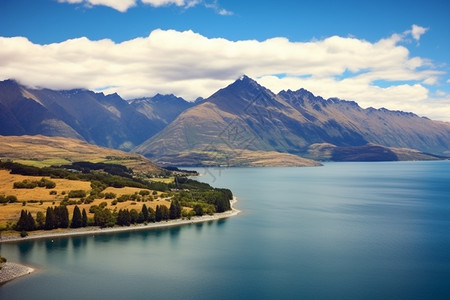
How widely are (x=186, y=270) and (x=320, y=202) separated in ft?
339

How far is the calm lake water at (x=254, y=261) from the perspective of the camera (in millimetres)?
66875

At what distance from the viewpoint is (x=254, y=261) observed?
3282 inches

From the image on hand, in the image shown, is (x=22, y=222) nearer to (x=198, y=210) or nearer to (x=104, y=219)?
(x=104, y=219)

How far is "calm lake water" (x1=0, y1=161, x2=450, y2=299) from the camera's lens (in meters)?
66.9

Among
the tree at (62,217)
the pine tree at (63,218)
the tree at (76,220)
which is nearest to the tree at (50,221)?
the tree at (62,217)

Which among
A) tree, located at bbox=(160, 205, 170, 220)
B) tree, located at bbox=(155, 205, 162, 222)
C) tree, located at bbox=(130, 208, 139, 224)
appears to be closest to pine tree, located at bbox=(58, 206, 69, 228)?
tree, located at bbox=(130, 208, 139, 224)

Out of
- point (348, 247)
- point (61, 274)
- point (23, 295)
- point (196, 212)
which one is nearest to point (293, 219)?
point (196, 212)

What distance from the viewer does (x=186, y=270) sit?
7750 cm

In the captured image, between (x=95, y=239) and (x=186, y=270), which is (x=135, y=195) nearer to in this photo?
(x=95, y=239)

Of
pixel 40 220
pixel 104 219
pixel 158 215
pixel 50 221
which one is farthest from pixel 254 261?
pixel 40 220

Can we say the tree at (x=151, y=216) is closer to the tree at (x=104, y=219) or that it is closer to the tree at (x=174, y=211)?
the tree at (x=174, y=211)

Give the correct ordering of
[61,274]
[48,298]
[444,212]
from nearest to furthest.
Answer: [48,298] → [61,274] → [444,212]

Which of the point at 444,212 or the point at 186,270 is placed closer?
the point at 186,270

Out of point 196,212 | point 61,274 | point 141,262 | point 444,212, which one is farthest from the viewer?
point 444,212
